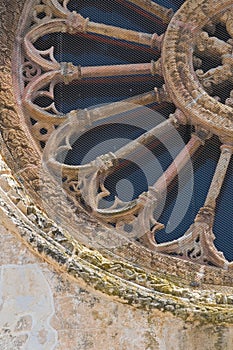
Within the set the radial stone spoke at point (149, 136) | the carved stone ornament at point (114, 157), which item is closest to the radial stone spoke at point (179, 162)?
the carved stone ornament at point (114, 157)

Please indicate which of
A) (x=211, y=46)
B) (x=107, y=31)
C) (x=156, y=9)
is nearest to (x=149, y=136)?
(x=211, y=46)

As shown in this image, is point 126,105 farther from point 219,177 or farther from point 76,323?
point 76,323

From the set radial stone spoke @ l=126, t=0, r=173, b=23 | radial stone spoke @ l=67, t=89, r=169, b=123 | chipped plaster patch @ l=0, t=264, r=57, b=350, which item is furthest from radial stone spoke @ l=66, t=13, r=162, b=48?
chipped plaster patch @ l=0, t=264, r=57, b=350

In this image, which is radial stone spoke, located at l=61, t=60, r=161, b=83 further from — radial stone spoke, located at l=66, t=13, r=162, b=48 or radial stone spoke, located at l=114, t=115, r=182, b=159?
radial stone spoke, located at l=114, t=115, r=182, b=159

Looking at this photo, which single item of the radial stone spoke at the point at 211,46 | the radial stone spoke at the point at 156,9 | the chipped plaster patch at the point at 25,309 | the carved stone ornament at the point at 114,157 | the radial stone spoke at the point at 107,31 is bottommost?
the chipped plaster patch at the point at 25,309

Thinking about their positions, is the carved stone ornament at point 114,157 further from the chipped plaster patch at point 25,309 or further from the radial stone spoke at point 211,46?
the chipped plaster patch at point 25,309

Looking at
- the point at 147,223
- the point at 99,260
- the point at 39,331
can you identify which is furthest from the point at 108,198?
the point at 39,331

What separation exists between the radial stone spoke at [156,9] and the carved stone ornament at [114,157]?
0.04ft

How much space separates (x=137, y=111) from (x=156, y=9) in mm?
1284

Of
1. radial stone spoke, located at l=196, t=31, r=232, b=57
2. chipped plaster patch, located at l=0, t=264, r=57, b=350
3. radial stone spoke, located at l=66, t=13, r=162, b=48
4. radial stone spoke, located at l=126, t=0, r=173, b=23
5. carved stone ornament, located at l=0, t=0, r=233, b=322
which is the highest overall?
radial stone spoke, located at l=196, t=31, r=232, b=57

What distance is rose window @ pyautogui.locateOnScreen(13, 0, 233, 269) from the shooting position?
1251 centimetres

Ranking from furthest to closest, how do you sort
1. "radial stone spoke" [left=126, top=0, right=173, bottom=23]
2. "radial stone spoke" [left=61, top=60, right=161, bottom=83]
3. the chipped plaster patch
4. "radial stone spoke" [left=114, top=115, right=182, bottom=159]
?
1. "radial stone spoke" [left=126, top=0, right=173, bottom=23]
2. "radial stone spoke" [left=61, top=60, right=161, bottom=83]
3. "radial stone spoke" [left=114, top=115, right=182, bottom=159]
4. the chipped plaster patch

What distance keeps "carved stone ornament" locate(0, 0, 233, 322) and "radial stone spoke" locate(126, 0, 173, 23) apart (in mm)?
13

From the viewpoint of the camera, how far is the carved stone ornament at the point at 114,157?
1128 centimetres
